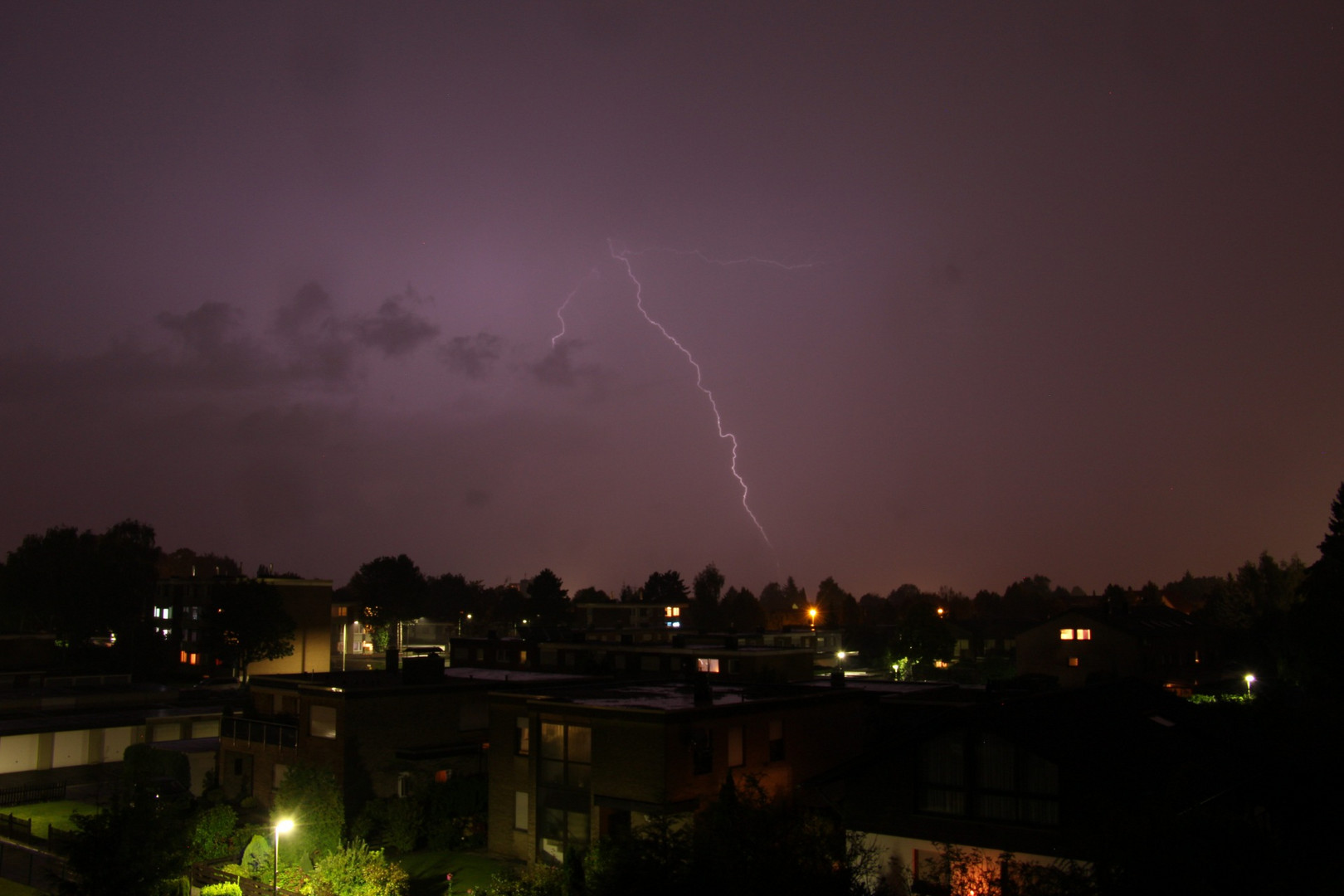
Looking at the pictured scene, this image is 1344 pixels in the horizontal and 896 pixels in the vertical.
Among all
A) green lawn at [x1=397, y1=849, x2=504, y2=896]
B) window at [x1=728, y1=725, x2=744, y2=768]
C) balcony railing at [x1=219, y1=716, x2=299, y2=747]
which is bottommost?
green lawn at [x1=397, y1=849, x2=504, y2=896]

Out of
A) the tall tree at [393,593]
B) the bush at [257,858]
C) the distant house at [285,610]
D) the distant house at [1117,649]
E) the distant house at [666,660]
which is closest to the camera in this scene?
the bush at [257,858]

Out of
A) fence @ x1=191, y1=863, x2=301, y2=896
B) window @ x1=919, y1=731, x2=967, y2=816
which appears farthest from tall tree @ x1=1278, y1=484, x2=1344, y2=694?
fence @ x1=191, y1=863, x2=301, y2=896

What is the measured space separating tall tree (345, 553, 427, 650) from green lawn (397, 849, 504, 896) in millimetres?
92158

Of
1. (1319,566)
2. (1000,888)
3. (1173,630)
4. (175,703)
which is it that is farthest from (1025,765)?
(1173,630)

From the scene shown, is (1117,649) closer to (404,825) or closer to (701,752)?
(701,752)

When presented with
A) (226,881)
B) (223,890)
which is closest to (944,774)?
(223,890)

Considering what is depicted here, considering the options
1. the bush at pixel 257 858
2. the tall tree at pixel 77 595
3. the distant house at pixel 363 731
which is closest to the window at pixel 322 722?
the distant house at pixel 363 731

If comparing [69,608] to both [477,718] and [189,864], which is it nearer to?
[477,718]

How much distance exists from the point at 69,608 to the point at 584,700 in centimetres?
8786

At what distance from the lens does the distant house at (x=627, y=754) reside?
27.1 meters

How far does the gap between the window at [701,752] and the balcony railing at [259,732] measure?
16.0 m

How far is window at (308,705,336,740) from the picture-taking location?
112 feet

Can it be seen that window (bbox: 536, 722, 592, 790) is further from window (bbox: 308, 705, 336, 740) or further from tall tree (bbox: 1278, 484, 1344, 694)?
tall tree (bbox: 1278, 484, 1344, 694)

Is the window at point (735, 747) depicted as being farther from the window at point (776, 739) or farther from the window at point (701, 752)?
the window at point (776, 739)
